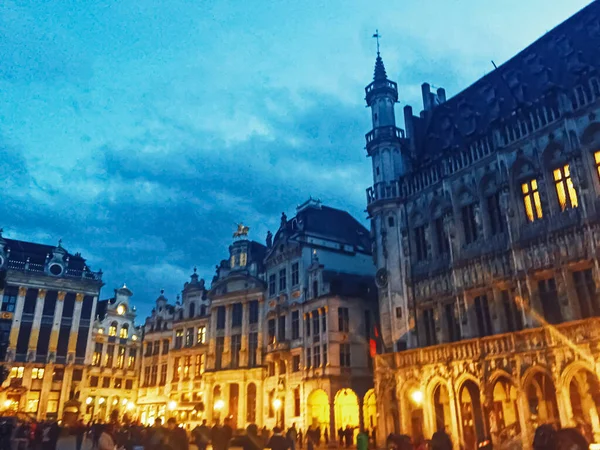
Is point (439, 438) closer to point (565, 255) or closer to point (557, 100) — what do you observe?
point (565, 255)

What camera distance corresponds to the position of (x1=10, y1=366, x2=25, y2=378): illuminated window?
56237 millimetres

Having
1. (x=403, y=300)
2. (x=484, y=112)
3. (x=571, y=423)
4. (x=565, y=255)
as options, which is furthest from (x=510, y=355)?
(x=484, y=112)

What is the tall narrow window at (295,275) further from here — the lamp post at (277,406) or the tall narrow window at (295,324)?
the lamp post at (277,406)

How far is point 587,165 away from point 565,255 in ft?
15.2

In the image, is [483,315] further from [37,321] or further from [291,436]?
[37,321]

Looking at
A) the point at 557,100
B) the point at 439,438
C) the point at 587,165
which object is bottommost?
the point at 439,438

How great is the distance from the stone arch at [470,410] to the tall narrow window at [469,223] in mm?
8097

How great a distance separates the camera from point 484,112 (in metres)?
34.9

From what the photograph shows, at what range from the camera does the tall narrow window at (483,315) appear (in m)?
29.5

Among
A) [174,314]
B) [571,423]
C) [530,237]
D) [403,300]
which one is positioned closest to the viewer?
[571,423]

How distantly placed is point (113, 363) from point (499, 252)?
51953 mm

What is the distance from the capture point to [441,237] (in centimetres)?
3350

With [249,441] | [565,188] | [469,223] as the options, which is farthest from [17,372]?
[565,188]

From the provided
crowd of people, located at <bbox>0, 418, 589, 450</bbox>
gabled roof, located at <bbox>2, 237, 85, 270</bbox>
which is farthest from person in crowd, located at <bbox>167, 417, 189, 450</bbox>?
gabled roof, located at <bbox>2, 237, 85, 270</bbox>
